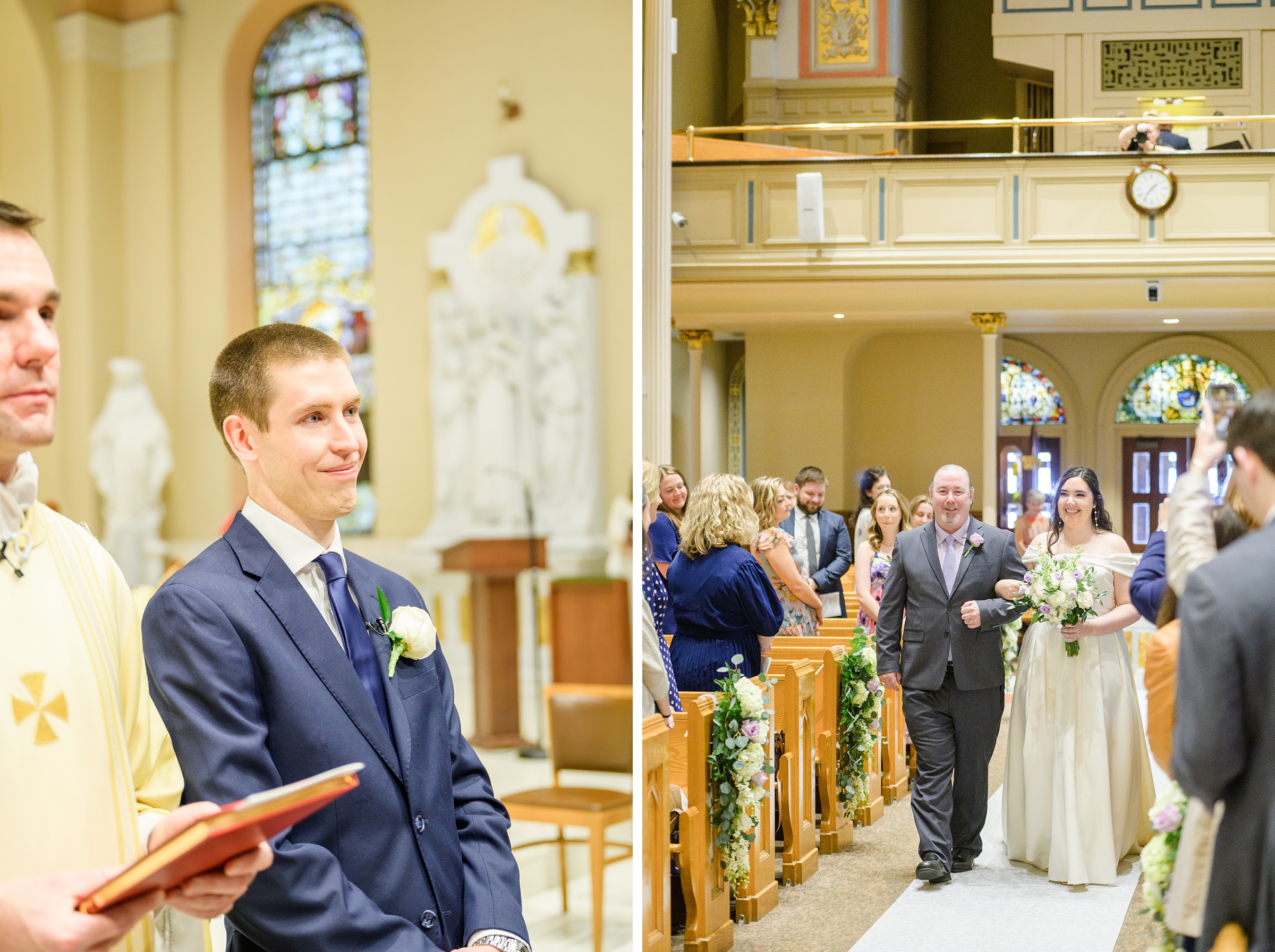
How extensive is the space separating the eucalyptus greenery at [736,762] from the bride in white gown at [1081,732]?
3.24 ft

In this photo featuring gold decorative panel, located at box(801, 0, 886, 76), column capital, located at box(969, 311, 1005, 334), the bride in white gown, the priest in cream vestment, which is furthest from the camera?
gold decorative panel, located at box(801, 0, 886, 76)

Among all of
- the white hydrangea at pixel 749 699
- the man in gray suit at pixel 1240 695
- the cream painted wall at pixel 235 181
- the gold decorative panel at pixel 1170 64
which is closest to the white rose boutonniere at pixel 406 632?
the man in gray suit at pixel 1240 695

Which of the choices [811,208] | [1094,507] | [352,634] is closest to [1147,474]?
[1094,507]

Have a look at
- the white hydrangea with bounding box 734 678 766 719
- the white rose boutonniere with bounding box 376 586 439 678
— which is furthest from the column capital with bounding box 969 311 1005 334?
the white rose boutonniere with bounding box 376 586 439 678

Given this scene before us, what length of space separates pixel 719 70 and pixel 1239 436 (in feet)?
22.6

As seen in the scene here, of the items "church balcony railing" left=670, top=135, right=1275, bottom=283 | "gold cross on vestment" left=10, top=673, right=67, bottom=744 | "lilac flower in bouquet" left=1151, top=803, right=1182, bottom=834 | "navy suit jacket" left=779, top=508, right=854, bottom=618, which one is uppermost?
"church balcony railing" left=670, top=135, right=1275, bottom=283

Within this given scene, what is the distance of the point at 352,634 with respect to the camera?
1.70 meters

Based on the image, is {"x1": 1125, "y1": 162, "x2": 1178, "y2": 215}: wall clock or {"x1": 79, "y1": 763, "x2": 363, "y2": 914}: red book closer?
{"x1": 79, "y1": 763, "x2": 363, "y2": 914}: red book

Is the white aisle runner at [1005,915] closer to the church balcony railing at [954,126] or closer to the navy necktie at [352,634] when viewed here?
the navy necktie at [352,634]

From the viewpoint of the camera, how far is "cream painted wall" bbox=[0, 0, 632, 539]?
333cm

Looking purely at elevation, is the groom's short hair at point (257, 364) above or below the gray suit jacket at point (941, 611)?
above

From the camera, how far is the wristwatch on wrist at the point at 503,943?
1676mm

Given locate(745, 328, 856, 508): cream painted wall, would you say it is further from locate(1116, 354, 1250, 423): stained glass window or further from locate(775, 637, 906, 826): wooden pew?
locate(1116, 354, 1250, 423): stained glass window

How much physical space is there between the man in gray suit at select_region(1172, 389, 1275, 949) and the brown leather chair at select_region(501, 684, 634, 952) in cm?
225
